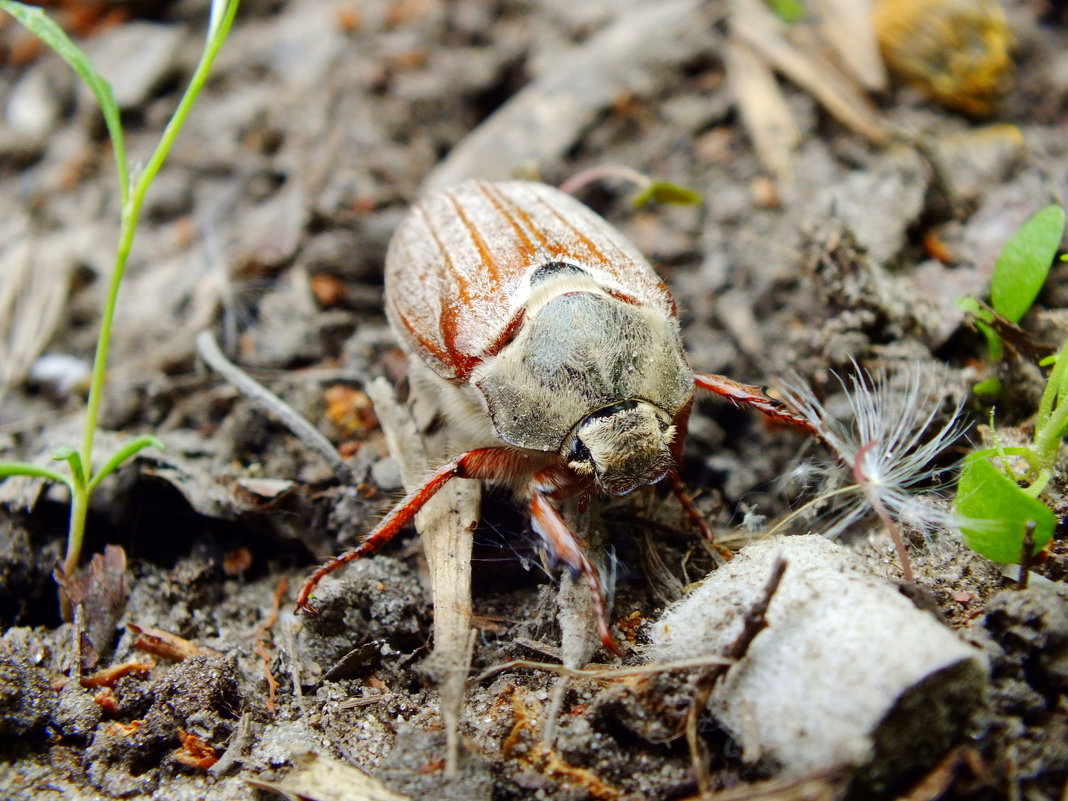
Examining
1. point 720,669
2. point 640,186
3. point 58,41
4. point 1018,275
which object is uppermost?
point 58,41

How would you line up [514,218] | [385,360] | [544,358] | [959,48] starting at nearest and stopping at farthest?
[544,358] < [514,218] < [385,360] < [959,48]

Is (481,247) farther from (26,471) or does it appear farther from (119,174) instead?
(26,471)

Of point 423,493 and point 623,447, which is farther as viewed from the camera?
point 423,493

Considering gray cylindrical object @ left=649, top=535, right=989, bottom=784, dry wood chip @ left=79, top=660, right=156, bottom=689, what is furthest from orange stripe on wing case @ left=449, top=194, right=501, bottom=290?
dry wood chip @ left=79, top=660, right=156, bottom=689

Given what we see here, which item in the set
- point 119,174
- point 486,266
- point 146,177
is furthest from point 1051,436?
point 119,174

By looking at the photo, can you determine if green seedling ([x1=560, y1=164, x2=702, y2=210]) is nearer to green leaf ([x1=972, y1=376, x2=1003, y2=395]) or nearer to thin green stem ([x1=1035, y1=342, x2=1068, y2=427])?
green leaf ([x1=972, y1=376, x2=1003, y2=395])

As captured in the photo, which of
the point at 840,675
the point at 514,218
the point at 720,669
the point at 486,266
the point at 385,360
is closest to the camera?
the point at 840,675

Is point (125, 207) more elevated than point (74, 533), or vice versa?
point (125, 207)
